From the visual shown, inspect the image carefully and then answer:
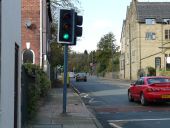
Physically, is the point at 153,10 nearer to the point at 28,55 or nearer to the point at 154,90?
the point at 28,55

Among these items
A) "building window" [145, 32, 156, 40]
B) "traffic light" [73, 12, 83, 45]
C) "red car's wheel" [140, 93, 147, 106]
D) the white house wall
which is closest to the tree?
"building window" [145, 32, 156, 40]

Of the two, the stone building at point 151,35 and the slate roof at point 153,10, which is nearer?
the stone building at point 151,35

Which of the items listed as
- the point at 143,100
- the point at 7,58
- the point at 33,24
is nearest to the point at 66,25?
the point at 143,100

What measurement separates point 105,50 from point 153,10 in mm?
59446

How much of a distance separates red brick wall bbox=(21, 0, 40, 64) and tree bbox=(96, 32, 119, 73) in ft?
340

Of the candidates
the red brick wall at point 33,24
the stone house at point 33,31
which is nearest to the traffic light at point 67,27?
the stone house at point 33,31

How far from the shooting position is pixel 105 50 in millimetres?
144000

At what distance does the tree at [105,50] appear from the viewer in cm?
13750

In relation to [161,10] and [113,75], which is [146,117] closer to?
[161,10]

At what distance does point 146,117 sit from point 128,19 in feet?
254

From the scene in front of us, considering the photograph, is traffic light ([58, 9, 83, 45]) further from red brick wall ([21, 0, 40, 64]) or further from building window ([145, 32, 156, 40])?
building window ([145, 32, 156, 40])

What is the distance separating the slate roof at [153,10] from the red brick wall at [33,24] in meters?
53.7

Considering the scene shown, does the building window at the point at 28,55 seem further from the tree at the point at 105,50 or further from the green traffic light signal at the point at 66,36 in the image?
the tree at the point at 105,50

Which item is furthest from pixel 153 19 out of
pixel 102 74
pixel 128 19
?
pixel 102 74
